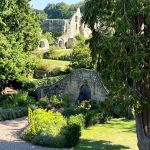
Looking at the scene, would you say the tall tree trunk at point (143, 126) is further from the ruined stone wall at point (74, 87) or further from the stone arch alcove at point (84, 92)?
the stone arch alcove at point (84, 92)

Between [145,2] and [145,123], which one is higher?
[145,2]

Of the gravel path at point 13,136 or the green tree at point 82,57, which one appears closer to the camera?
the gravel path at point 13,136

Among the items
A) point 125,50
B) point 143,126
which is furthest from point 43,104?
point 125,50

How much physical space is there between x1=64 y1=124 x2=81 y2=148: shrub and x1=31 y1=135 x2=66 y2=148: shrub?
284 millimetres

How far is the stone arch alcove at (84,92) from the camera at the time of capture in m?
41.2

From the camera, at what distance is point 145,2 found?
67.8 feet

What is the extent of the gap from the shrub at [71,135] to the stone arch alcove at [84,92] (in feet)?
46.2

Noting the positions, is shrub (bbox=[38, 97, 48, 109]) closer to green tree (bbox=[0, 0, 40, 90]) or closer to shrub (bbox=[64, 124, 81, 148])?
green tree (bbox=[0, 0, 40, 90])

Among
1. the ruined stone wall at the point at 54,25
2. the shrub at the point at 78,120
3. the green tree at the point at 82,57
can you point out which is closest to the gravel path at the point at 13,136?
the shrub at the point at 78,120

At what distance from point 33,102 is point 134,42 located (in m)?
19.8

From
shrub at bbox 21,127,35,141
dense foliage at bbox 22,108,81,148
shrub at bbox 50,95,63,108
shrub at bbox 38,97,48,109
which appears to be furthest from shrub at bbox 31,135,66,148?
shrub at bbox 50,95,63,108

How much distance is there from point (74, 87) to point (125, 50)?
21.0m

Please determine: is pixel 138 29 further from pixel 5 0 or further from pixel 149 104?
pixel 5 0

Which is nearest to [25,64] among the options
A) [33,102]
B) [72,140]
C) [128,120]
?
[33,102]
